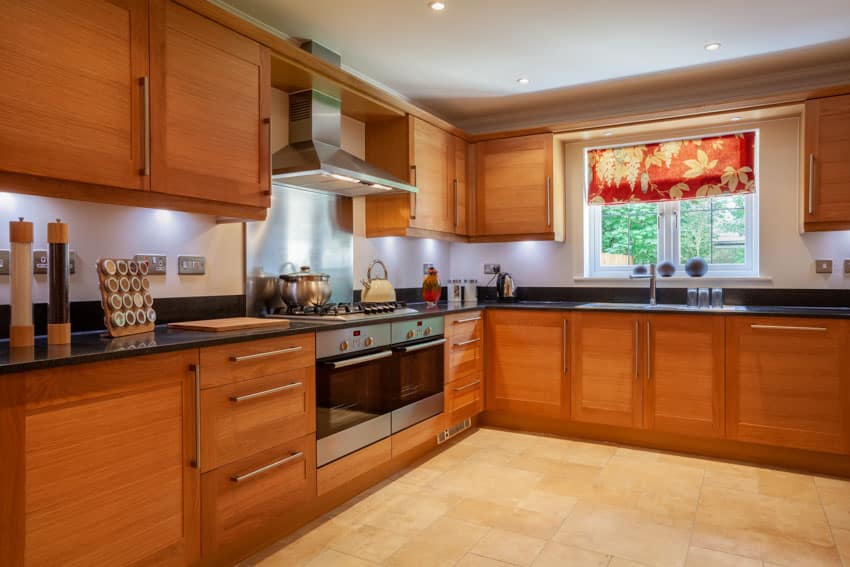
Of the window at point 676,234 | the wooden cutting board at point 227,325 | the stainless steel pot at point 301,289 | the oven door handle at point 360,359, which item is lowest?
the oven door handle at point 360,359

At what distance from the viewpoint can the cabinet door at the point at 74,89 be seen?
5.34 ft

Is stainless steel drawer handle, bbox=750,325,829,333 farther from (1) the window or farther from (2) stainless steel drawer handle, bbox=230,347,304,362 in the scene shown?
(2) stainless steel drawer handle, bbox=230,347,304,362

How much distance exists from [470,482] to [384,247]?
1722 mm

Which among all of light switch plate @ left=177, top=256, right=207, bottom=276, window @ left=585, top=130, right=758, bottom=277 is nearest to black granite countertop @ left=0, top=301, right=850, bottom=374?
light switch plate @ left=177, top=256, right=207, bottom=276

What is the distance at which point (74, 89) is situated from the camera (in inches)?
70.0

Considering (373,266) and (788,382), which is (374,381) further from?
(788,382)

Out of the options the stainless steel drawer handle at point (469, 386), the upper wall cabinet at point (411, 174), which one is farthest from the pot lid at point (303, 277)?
the stainless steel drawer handle at point (469, 386)

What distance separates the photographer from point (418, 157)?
3.72 meters

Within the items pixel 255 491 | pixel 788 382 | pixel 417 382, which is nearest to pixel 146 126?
pixel 255 491

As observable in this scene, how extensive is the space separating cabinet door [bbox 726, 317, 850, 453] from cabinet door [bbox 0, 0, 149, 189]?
3169 millimetres

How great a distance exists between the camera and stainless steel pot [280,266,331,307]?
2934 millimetres

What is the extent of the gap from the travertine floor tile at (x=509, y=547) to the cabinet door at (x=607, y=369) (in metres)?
1.46

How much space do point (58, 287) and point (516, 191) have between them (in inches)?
121

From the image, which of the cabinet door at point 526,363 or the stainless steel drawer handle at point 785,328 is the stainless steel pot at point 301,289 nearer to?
the cabinet door at point 526,363
